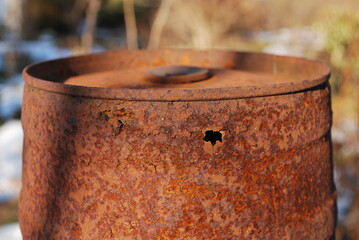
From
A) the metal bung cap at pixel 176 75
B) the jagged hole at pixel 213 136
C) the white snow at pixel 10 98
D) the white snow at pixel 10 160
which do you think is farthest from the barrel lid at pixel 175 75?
the white snow at pixel 10 98

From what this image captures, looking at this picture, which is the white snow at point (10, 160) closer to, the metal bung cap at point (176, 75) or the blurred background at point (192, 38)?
the blurred background at point (192, 38)

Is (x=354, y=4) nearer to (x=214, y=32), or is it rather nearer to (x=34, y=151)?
(x=214, y=32)

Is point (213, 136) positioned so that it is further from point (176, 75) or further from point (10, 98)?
point (10, 98)

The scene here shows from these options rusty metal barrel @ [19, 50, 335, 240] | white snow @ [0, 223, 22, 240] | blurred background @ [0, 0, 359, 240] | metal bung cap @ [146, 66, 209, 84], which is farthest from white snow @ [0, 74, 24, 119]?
rusty metal barrel @ [19, 50, 335, 240]

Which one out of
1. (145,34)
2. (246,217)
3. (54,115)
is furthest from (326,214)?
→ (145,34)

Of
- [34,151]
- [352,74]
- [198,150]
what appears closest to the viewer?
[198,150]

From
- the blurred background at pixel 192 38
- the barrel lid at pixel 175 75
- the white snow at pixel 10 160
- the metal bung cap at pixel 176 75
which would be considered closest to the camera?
the barrel lid at pixel 175 75

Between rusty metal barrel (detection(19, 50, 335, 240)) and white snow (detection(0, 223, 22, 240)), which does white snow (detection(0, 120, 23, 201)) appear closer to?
white snow (detection(0, 223, 22, 240))
